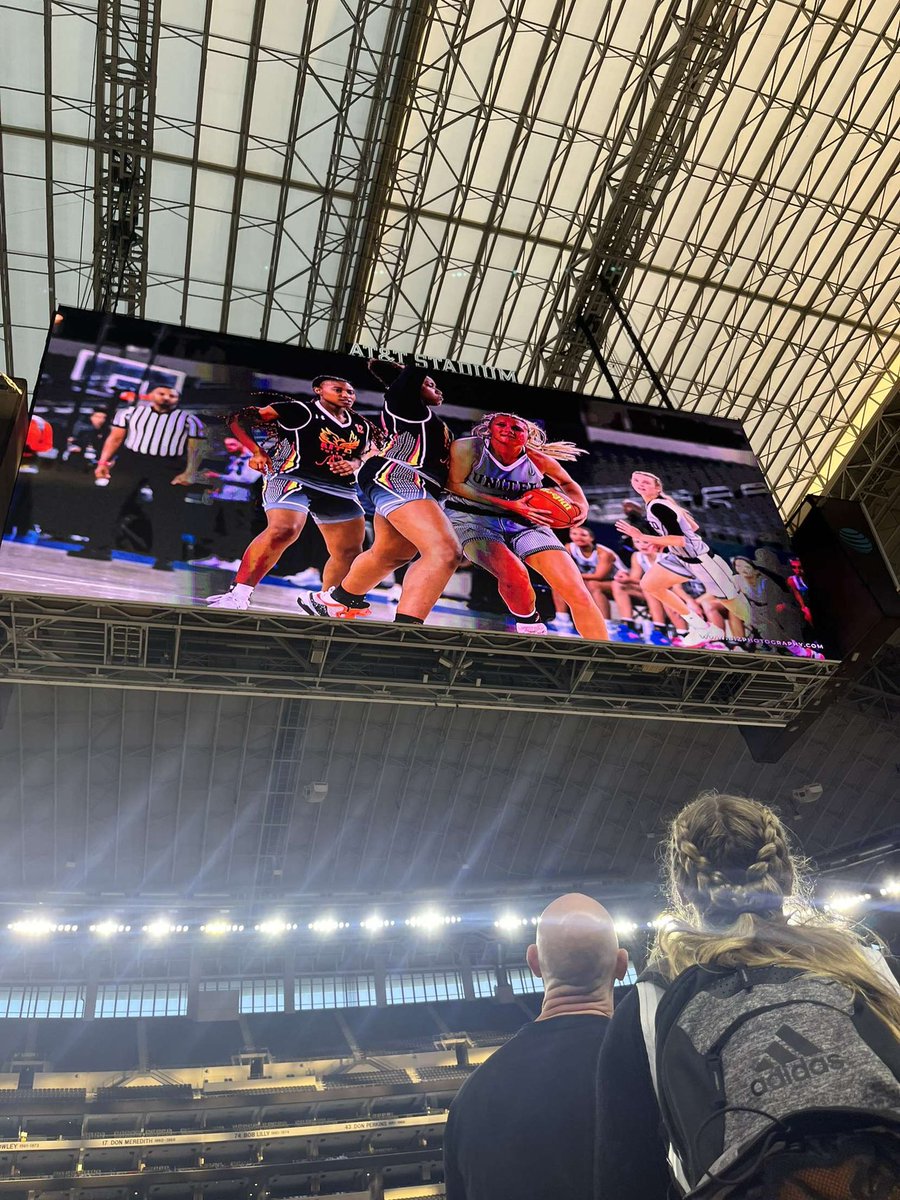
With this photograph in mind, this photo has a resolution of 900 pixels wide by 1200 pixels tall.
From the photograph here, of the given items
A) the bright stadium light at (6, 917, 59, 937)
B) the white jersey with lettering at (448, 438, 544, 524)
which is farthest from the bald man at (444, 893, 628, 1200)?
the bright stadium light at (6, 917, 59, 937)

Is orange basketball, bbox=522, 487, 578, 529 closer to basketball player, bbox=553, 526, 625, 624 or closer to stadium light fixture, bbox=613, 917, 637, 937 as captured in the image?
basketball player, bbox=553, 526, 625, 624

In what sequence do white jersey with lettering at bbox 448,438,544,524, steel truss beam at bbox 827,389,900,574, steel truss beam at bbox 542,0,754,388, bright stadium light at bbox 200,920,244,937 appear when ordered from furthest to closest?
steel truss beam at bbox 827,389,900,574 → bright stadium light at bbox 200,920,244,937 → steel truss beam at bbox 542,0,754,388 → white jersey with lettering at bbox 448,438,544,524

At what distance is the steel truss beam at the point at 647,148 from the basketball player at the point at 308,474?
29.2 ft

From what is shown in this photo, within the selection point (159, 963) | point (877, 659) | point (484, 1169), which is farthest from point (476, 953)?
point (484, 1169)

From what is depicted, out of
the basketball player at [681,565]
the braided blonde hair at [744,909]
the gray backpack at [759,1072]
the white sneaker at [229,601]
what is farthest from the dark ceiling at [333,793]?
the gray backpack at [759,1072]

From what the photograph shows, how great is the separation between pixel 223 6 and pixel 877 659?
25.3 meters

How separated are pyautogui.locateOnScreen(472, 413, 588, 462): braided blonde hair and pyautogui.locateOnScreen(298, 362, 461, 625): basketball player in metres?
0.75

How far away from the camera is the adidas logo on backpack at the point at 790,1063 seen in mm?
1910

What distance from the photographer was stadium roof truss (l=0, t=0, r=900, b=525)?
2039 centimetres

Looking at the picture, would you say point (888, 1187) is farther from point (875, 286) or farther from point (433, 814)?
point (875, 286)

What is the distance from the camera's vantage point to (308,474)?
1546cm

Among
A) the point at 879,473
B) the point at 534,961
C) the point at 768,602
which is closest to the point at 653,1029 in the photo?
the point at 534,961

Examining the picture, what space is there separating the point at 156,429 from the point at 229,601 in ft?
12.0

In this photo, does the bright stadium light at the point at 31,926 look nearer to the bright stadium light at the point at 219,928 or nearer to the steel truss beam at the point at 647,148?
the bright stadium light at the point at 219,928
